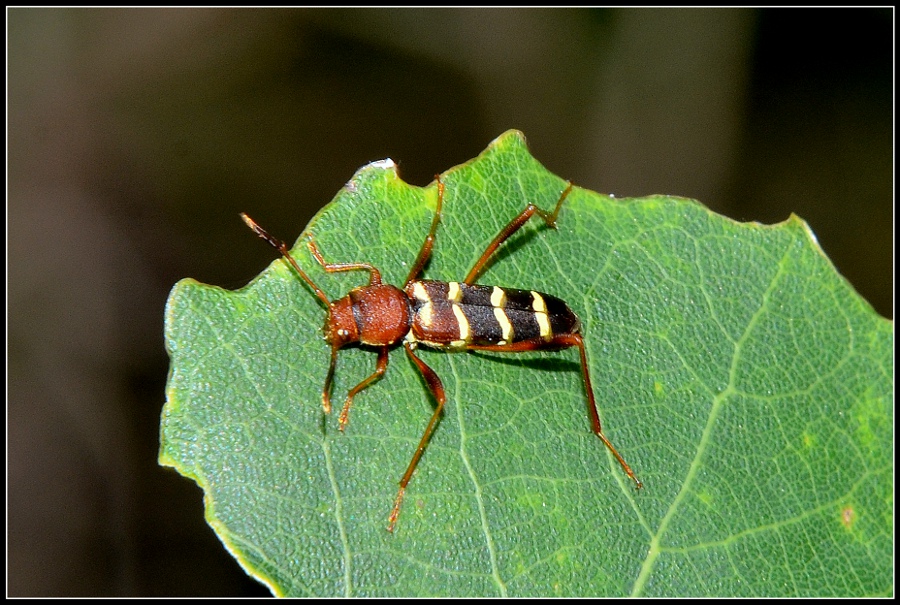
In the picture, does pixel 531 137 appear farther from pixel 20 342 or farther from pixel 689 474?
pixel 20 342

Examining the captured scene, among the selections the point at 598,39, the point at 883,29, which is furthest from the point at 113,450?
the point at 883,29

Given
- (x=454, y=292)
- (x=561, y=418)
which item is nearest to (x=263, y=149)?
(x=454, y=292)

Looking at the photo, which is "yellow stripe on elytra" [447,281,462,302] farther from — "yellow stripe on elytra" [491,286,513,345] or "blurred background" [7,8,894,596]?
"blurred background" [7,8,894,596]

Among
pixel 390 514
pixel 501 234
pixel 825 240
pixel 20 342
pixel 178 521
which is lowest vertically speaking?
→ pixel 178 521

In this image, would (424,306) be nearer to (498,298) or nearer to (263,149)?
(498,298)

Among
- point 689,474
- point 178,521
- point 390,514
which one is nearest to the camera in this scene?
point 390,514

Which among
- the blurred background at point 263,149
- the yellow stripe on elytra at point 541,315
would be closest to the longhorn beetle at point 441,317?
the yellow stripe on elytra at point 541,315
